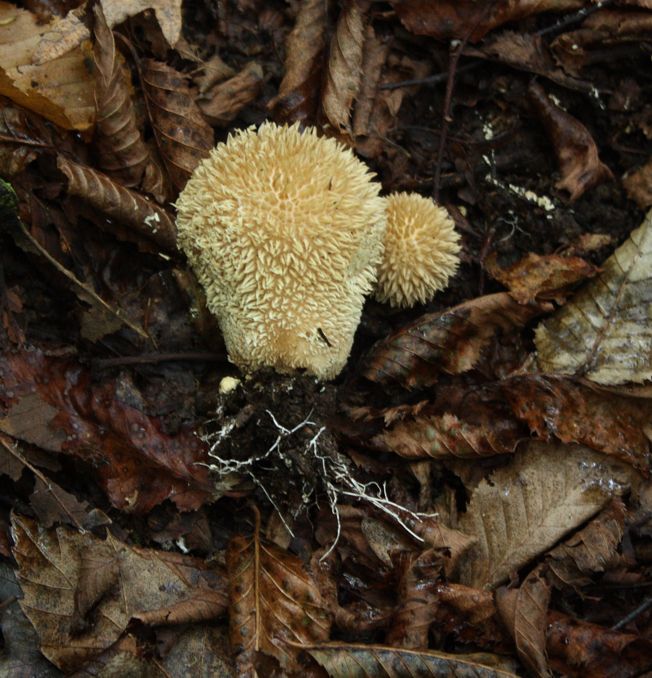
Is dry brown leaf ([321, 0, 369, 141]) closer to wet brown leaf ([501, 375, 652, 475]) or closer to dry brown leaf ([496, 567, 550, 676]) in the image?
wet brown leaf ([501, 375, 652, 475])

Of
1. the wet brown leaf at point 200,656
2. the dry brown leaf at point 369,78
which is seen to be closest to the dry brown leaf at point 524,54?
the dry brown leaf at point 369,78

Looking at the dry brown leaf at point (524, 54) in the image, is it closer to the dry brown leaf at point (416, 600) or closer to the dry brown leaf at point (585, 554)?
the dry brown leaf at point (585, 554)

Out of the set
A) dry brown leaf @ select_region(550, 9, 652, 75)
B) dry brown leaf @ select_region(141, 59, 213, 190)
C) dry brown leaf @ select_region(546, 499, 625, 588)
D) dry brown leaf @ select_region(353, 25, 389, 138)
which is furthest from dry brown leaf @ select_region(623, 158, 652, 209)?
dry brown leaf @ select_region(141, 59, 213, 190)

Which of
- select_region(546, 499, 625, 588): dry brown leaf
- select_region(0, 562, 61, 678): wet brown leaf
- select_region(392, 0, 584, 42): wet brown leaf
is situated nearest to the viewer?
select_region(0, 562, 61, 678): wet brown leaf

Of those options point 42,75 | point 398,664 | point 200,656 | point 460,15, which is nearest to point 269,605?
point 200,656

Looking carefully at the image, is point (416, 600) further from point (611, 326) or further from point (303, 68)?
point (303, 68)
